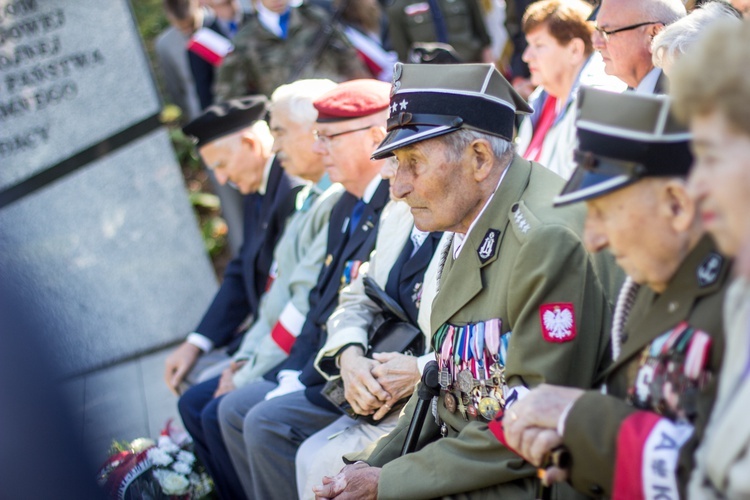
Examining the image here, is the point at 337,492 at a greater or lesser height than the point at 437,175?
lesser

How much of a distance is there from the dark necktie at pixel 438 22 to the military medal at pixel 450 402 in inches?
173

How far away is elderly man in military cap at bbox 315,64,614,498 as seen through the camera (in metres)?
2.39

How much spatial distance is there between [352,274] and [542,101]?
1.57 meters

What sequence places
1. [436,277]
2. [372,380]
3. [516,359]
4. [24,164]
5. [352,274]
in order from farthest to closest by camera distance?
[24,164]
[352,274]
[372,380]
[436,277]
[516,359]

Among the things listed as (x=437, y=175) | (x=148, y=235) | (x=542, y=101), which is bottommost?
(x=148, y=235)

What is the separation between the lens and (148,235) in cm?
747

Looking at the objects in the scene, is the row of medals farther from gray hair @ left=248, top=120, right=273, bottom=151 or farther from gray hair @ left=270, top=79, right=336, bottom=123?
gray hair @ left=248, top=120, right=273, bottom=151

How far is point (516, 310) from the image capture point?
246 centimetres

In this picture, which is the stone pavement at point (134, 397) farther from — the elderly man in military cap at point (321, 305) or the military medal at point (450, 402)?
the military medal at point (450, 402)

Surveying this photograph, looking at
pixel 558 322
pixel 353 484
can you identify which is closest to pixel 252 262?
pixel 353 484

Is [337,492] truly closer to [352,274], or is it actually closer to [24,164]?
[352,274]

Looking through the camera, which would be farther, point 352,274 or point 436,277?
point 352,274

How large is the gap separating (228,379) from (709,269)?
3152 mm

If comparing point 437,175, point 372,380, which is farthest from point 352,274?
point 437,175
